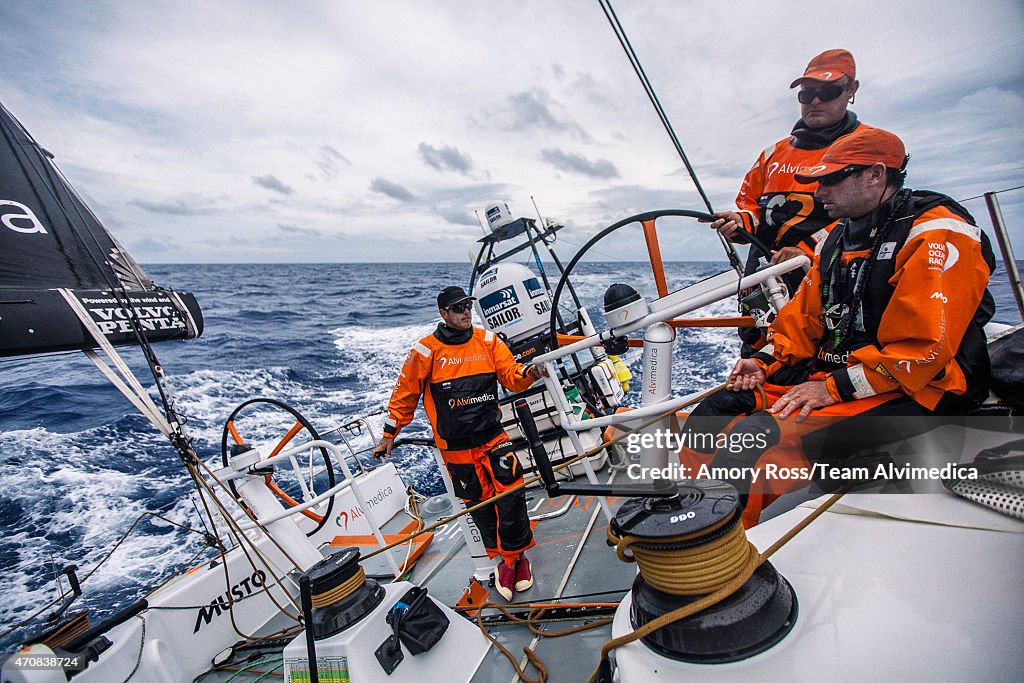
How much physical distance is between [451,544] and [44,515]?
4.50 m

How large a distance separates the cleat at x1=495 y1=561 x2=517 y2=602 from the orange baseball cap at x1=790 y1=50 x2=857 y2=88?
10.00 feet

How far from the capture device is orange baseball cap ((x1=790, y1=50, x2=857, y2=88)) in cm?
240

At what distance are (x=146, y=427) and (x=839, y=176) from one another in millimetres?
8977

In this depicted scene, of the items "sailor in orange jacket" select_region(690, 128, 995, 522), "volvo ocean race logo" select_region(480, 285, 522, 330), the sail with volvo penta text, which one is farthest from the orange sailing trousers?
the sail with volvo penta text

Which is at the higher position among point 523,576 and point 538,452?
point 538,452

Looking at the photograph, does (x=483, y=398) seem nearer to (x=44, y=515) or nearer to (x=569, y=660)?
(x=569, y=660)

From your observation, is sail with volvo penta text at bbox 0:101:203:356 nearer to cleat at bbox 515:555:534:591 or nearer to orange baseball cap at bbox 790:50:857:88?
cleat at bbox 515:555:534:591

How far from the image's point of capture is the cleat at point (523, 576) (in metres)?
2.72

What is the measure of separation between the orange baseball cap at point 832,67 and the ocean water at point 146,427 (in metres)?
1.18

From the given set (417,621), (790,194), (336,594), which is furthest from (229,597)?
(790,194)

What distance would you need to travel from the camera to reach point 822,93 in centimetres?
249

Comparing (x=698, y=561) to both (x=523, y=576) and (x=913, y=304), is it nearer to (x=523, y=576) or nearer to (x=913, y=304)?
(x=913, y=304)

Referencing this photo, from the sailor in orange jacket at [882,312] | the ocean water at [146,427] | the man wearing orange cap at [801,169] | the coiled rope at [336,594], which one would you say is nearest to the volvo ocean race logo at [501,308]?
the ocean water at [146,427]

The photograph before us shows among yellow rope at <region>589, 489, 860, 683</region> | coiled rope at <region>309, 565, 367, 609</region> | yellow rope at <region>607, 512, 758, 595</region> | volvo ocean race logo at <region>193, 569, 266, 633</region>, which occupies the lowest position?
volvo ocean race logo at <region>193, 569, 266, 633</region>
